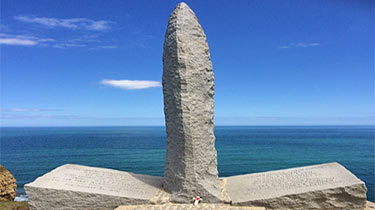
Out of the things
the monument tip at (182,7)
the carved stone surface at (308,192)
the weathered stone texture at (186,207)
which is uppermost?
the monument tip at (182,7)

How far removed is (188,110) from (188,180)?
1911 millimetres

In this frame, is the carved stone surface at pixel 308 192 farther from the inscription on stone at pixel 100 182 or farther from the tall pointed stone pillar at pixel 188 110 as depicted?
the inscription on stone at pixel 100 182

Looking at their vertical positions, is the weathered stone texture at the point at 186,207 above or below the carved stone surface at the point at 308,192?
below

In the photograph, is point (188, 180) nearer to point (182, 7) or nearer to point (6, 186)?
point (182, 7)

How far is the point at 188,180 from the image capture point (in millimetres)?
7508

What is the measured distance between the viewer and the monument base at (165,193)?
6.91 m

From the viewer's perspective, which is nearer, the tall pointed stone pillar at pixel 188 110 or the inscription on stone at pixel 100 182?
the inscription on stone at pixel 100 182

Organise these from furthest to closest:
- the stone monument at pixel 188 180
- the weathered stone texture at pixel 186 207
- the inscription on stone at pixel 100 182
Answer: the inscription on stone at pixel 100 182 → the stone monument at pixel 188 180 → the weathered stone texture at pixel 186 207

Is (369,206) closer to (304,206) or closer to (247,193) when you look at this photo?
(304,206)

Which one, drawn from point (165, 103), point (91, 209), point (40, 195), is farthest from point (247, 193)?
point (40, 195)

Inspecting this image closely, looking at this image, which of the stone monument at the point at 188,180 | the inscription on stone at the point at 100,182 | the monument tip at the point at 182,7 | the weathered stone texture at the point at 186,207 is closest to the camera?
the weathered stone texture at the point at 186,207

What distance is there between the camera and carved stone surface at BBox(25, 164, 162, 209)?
23.0 feet

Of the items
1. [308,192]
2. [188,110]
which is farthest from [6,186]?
[308,192]

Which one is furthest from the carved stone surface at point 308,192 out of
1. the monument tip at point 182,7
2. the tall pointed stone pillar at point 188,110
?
the monument tip at point 182,7
